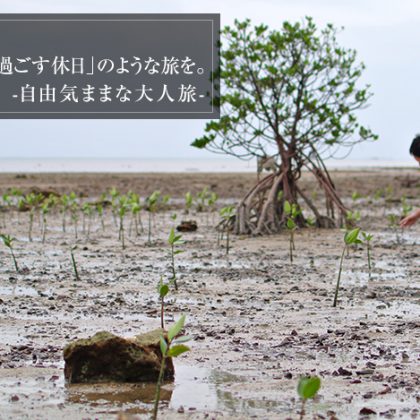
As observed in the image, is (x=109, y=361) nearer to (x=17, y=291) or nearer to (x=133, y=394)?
(x=133, y=394)

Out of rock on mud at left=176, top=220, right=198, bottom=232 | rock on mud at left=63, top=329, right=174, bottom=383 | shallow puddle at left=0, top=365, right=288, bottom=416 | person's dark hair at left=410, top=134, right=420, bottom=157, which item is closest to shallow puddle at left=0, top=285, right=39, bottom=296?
shallow puddle at left=0, top=365, right=288, bottom=416

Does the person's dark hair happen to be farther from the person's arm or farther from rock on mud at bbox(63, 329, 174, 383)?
rock on mud at bbox(63, 329, 174, 383)

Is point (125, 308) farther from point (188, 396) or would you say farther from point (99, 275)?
point (188, 396)

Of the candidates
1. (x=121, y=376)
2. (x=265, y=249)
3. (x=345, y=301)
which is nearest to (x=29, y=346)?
(x=121, y=376)

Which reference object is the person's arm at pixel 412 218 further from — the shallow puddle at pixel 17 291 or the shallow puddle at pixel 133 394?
the shallow puddle at pixel 17 291

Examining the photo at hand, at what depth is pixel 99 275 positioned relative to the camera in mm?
8109

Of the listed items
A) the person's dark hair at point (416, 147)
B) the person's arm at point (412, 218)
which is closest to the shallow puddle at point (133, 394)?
the person's arm at point (412, 218)

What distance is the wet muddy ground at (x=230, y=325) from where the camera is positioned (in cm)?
396

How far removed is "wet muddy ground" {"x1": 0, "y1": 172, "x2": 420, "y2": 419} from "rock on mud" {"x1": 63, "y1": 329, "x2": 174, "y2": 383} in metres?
0.08

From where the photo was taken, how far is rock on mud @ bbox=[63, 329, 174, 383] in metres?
4.30

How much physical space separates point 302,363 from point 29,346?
5.14ft

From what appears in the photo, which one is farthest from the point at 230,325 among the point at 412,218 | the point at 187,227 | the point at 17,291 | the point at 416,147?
the point at 187,227

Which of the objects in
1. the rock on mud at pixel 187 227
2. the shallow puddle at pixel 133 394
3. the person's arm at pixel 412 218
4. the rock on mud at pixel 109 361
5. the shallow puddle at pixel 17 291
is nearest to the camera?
the shallow puddle at pixel 133 394

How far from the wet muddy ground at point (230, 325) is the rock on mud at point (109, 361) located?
8cm
